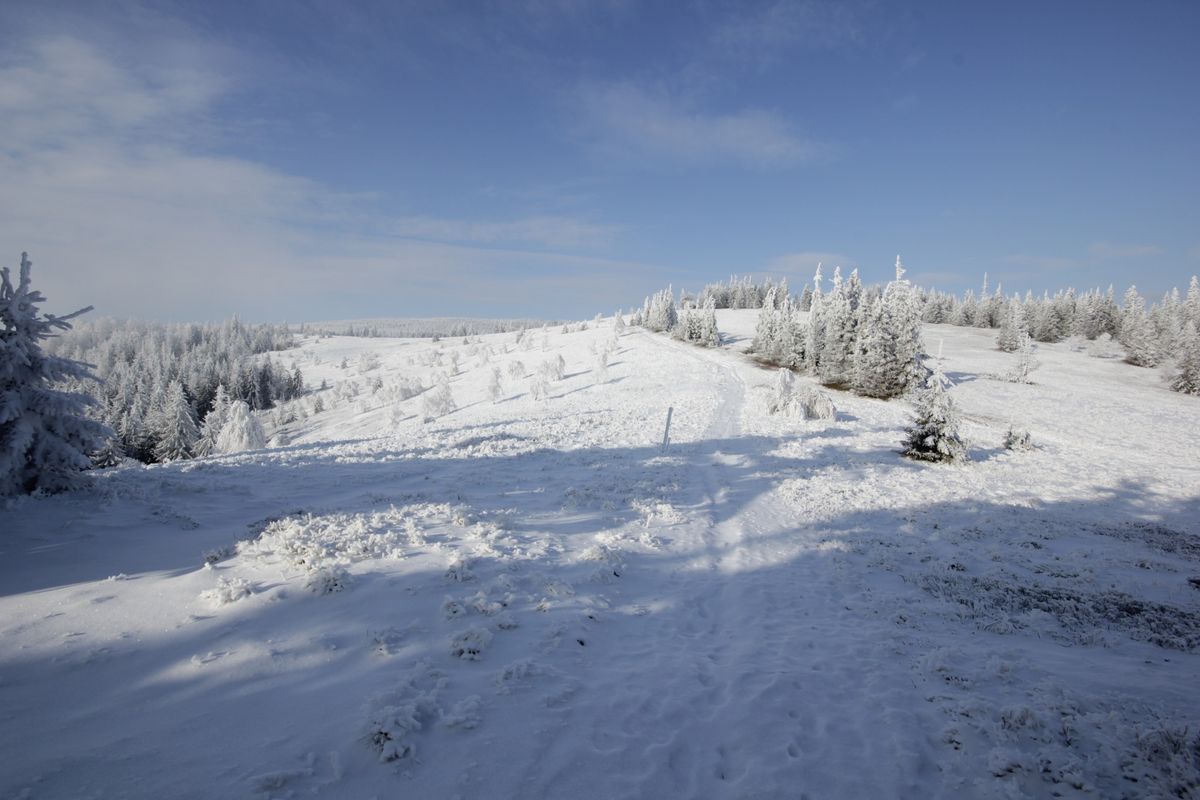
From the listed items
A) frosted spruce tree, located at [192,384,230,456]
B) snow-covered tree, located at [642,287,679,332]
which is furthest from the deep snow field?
snow-covered tree, located at [642,287,679,332]

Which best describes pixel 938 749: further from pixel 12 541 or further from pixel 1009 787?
pixel 12 541

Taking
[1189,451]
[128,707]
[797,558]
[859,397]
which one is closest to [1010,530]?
[797,558]

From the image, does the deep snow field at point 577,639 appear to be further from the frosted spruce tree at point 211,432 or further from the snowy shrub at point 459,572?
the frosted spruce tree at point 211,432

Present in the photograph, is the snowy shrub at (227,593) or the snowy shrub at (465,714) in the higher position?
the snowy shrub at (227,593)

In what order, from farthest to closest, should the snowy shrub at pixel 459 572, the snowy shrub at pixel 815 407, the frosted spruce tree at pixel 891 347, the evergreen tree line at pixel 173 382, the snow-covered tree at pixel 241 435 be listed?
the evergreen tree line at pixel 173 382
the snow-covered tree at pixel 241 435
the frosted spruce tree at pixel 891 347
the snowy shrub at pixel 815 407
the snowy shrub at pixel 459 572

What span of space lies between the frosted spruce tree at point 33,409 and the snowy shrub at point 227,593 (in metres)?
5.10

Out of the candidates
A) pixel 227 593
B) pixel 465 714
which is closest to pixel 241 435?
pixel 227 593

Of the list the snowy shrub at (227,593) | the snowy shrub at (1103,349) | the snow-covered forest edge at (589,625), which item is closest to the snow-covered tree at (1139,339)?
the snowy shrub at (1103,349)

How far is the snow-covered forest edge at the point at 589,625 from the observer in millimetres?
4664

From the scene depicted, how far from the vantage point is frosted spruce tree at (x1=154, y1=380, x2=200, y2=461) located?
47.2 m

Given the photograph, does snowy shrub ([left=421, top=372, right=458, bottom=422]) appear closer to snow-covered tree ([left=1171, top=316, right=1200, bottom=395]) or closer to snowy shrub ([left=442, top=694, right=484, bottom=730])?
snowy shrub ([left=442, top=694, right=484, bottom=730])

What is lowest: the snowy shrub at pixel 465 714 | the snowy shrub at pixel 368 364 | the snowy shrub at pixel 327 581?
the snowy shrub at pixel 465 714

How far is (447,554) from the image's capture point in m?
9.29

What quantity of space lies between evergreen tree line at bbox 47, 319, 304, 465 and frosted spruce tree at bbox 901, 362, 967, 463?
26880mm
